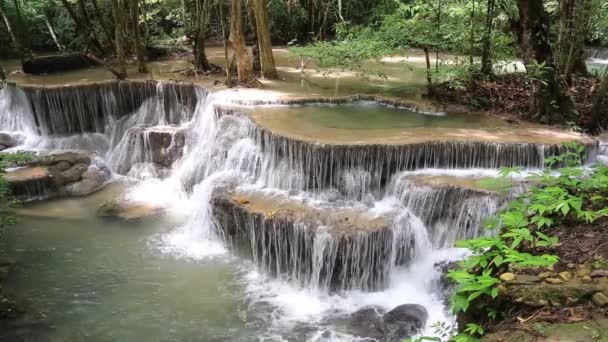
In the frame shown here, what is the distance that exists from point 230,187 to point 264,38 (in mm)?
5016

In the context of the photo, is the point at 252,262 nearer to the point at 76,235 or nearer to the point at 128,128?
the point at 76,235

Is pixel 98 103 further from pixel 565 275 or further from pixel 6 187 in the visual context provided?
pixel 565 275

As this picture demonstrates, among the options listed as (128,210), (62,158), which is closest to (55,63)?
(62,158)

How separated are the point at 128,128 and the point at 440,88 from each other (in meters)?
6.79

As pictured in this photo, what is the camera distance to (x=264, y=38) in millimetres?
11500

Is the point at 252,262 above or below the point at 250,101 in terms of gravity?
below

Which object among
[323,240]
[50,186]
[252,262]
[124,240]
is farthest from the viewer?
[50,186]

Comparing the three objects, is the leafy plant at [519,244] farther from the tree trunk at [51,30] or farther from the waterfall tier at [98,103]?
the tree trunk at [51,30]

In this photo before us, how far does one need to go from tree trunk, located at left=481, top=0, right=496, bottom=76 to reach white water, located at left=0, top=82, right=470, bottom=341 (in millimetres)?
3416

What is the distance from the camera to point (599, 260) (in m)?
2.94

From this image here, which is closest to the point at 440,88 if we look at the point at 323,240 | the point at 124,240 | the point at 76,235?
the point at 323,240

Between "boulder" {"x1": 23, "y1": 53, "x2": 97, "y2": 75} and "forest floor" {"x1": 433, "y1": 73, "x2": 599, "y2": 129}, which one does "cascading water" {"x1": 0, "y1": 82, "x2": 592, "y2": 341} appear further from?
"boulder" {"x1": 23, "y1": 53, "x2": 97, "y2": 75}

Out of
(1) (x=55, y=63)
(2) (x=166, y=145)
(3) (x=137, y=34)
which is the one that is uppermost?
(3) (x=137, y=34)

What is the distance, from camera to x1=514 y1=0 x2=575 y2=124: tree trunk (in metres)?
8.02
